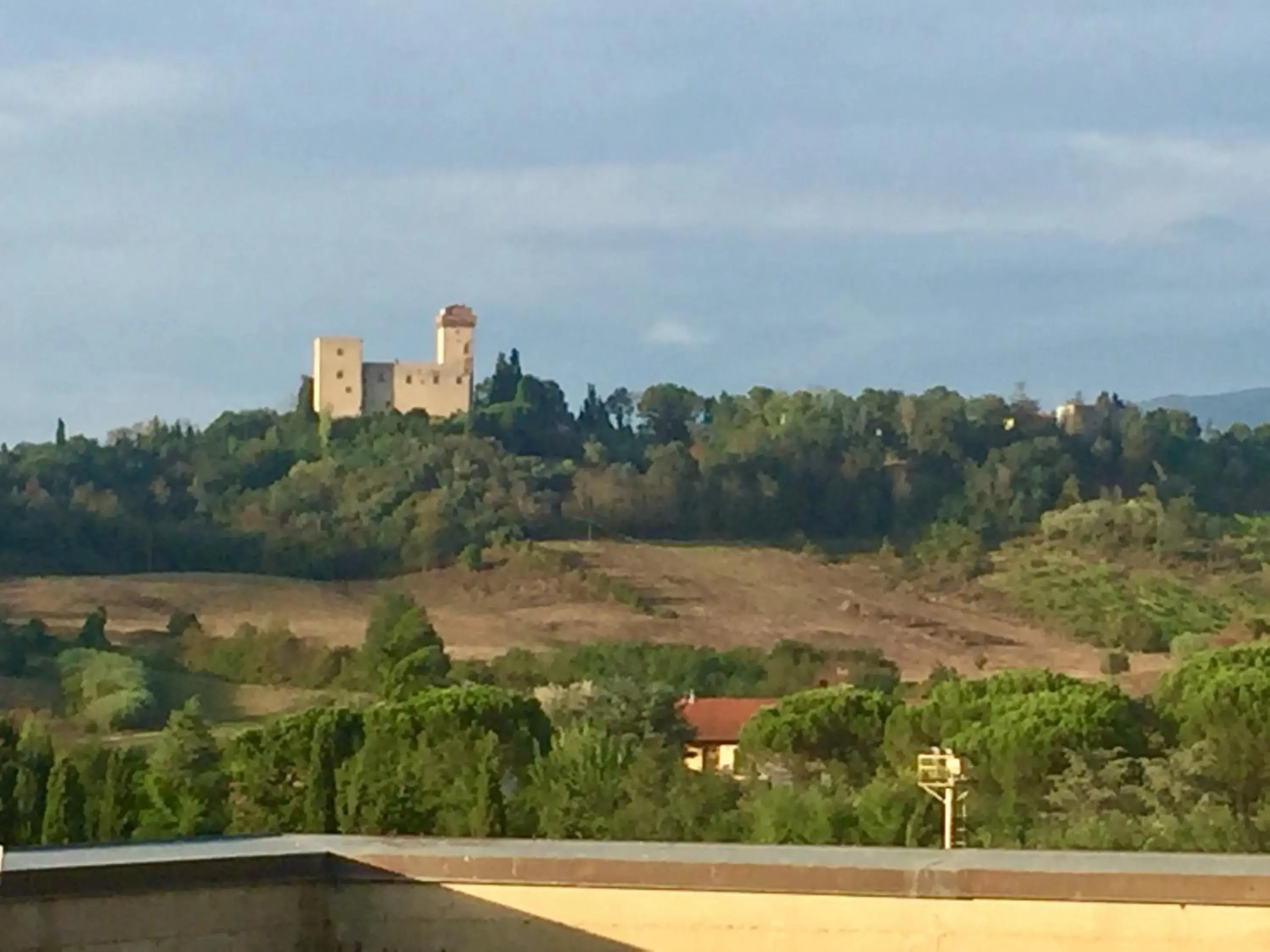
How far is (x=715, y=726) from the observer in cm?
4678

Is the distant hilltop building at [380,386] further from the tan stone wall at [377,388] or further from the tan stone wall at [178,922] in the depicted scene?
A: the tan stone wall at [178,922]

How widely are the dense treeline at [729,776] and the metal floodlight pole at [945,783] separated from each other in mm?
1950

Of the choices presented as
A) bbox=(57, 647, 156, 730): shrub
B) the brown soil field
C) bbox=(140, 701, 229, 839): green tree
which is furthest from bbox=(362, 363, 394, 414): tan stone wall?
bbox=(140, 701, 229, 839): green tree

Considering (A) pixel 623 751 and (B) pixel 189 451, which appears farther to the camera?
(B) pixel 189 451

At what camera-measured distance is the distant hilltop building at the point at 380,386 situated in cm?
11062

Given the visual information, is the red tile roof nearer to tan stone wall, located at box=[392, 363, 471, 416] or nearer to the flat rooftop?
the flat rooftop

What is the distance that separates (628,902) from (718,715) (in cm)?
3886

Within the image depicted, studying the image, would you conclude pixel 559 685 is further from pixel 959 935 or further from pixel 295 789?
pixel 959 935

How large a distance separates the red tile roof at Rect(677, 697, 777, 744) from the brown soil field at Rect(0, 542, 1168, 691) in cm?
2505

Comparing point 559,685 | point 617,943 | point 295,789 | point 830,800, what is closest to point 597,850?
point 617,943

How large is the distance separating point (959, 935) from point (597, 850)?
179 cm

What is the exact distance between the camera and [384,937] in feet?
31.3

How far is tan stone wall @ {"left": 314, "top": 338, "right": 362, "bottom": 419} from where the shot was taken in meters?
111

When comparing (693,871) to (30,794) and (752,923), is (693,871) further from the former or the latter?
(30,794)
